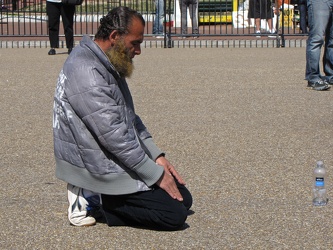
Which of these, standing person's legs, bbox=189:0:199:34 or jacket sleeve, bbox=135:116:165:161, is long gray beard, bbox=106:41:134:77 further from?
standing person's legs, bbox=189:0:199:34

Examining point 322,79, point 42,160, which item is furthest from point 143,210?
point 322,79

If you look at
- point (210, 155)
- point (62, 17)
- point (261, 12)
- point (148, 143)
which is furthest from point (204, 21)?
point (148, 143)

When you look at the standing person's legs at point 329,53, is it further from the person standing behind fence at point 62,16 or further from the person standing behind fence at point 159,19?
the person standing behind fence at point 159,19

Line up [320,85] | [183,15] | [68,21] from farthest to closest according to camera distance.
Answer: [183,15]
[68,21]
[320,85]

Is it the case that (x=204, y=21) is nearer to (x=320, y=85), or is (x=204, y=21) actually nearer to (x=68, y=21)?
(x=68, y=21)

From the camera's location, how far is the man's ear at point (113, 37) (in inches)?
199

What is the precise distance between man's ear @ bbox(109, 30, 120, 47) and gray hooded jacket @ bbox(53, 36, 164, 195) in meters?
0.09

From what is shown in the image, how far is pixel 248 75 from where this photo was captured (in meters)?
12.1

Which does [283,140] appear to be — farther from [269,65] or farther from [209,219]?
[269,65]

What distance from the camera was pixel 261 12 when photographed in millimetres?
18734

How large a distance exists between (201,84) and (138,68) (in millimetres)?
1988

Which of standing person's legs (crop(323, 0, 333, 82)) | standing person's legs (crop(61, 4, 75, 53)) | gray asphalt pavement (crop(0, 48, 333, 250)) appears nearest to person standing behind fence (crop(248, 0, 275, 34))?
standing person's legs (crop(61, 4, 75, 53))

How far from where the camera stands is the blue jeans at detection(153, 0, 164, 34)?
18141mm

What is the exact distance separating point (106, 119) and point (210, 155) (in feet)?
7.44
